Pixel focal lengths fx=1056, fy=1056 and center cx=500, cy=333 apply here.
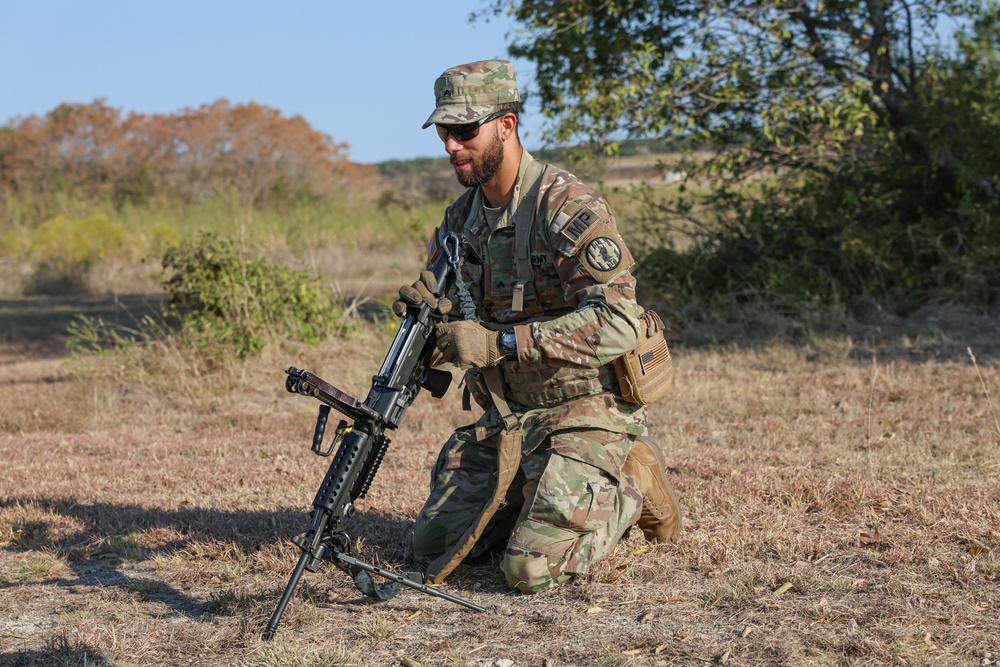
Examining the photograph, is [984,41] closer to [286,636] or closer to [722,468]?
[722,468]

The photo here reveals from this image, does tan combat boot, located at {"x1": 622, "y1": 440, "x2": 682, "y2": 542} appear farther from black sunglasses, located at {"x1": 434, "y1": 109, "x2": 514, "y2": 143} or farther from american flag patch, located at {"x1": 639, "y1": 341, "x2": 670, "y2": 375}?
black sunglasses, located at {"x1": 434, "y1": 109, "x2": 514, "y2": 143}

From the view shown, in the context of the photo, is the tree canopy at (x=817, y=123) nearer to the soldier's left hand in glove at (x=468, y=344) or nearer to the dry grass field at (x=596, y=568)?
the dry grass field at (x=596, y=568)

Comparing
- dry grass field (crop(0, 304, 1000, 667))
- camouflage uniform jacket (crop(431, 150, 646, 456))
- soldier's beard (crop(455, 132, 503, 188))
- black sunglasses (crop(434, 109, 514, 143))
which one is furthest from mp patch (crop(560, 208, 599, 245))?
dry grass field (crop(0, 304, 1000, 667))

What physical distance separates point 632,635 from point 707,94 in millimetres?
7137

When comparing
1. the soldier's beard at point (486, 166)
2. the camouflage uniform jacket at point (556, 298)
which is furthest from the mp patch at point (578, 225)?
the soldier's beard at point (486, 166)

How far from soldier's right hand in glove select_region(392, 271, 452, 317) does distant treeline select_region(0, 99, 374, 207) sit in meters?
23.7

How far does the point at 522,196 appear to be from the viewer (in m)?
3.98

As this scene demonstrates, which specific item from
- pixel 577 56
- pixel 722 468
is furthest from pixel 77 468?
pixel 577 56

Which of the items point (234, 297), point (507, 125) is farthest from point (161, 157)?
point (507, 125)

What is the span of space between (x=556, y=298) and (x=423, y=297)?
0.64 metres

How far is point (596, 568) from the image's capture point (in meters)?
3.89

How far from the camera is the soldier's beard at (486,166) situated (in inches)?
153

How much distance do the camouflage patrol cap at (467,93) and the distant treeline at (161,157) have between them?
23460 millimetres

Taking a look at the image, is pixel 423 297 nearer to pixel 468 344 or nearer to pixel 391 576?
pixel 468 344
